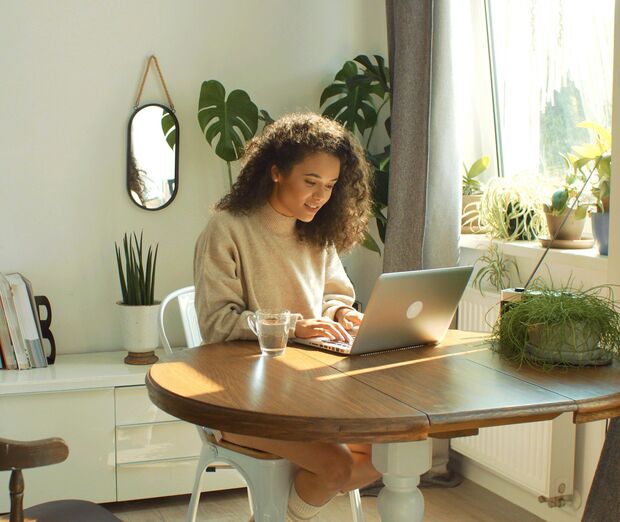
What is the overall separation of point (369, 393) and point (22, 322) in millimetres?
1918

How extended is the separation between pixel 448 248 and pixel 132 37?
4.86ft

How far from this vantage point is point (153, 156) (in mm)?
3580

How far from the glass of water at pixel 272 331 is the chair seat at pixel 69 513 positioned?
0.49 m

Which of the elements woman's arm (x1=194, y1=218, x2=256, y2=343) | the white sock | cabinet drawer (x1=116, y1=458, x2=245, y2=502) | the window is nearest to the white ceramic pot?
cabinet drawer (x1=116, y1=458, x2=245, y2=502)

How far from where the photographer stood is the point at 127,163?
11.6 ft

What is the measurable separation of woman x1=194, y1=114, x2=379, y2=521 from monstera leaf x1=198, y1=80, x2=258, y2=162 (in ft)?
2.93

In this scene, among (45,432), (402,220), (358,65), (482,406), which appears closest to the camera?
(482,406)

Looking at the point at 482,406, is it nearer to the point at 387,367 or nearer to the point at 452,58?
the point at 387,367

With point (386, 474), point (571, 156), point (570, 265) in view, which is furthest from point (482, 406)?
point (571, 156)

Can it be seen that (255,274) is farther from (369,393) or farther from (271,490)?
(369,393)

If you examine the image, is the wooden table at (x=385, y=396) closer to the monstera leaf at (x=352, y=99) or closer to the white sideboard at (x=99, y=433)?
the white sideboard at (x=99, y=433)

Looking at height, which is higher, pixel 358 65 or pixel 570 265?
pixel 358 65

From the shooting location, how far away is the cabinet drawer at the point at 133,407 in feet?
10.5

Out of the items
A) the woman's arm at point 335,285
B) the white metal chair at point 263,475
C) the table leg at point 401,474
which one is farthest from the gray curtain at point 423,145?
the table leg at point 401,474
